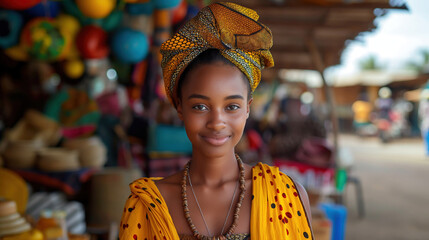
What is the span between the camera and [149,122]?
15.1 ft

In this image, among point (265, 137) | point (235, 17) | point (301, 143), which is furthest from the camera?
point (265, 137)

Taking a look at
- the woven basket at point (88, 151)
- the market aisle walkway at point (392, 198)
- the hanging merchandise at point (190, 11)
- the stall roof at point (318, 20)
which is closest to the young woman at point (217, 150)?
the stall roof at point (318, 20)

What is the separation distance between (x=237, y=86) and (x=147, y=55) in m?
3.66

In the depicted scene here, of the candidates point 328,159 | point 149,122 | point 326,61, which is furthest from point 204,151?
point 326,61

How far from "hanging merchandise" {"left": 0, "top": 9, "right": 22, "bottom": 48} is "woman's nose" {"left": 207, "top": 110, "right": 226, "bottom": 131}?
352 cm

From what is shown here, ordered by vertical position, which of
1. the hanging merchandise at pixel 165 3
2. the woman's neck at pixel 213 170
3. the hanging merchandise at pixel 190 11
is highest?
the hanging merchandise at pixel 190 11

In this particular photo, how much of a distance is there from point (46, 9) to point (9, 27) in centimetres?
41

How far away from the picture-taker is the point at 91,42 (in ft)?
13.8

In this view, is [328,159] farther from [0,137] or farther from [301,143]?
[0,137]

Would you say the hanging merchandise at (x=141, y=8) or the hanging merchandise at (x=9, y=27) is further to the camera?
the hanging merchandise at (x=141, y=8)

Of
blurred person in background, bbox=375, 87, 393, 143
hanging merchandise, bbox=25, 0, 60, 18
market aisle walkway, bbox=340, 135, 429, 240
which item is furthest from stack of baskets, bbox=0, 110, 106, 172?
blurred person in background, bbox=375, 87, 393, 143

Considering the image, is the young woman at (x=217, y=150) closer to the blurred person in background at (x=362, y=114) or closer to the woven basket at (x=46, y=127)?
the woven basket at (x=46, y=127)

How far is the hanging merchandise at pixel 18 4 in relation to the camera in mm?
3506

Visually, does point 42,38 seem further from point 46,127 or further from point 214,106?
point 214,106
